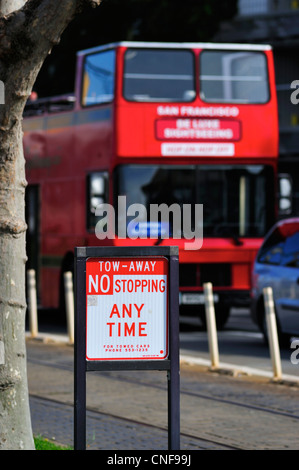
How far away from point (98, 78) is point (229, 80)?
2.15m

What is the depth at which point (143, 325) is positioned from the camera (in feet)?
21.3

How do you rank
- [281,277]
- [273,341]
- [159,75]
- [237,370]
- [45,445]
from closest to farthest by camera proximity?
[45,445], [273,341], [237,370], [281,277], [159,75]

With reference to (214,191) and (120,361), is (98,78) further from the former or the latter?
(120,361)

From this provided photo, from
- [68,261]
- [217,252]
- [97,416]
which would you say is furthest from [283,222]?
[97,416]

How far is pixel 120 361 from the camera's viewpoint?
6449mm

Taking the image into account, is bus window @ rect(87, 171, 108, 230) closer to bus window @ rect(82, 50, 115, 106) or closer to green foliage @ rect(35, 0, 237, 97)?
bus window @ rect(82, 50, 115, 106)

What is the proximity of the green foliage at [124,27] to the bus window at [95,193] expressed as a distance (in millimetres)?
13348

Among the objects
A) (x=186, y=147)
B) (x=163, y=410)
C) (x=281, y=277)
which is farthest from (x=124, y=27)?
(x=163, y=410)

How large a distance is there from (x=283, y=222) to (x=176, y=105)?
3.45m

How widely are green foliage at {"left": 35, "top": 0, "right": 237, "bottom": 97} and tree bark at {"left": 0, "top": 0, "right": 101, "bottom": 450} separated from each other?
1045 inches

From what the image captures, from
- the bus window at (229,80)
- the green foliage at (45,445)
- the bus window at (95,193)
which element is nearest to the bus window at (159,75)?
the bus window at (229,80)

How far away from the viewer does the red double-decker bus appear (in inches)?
766
